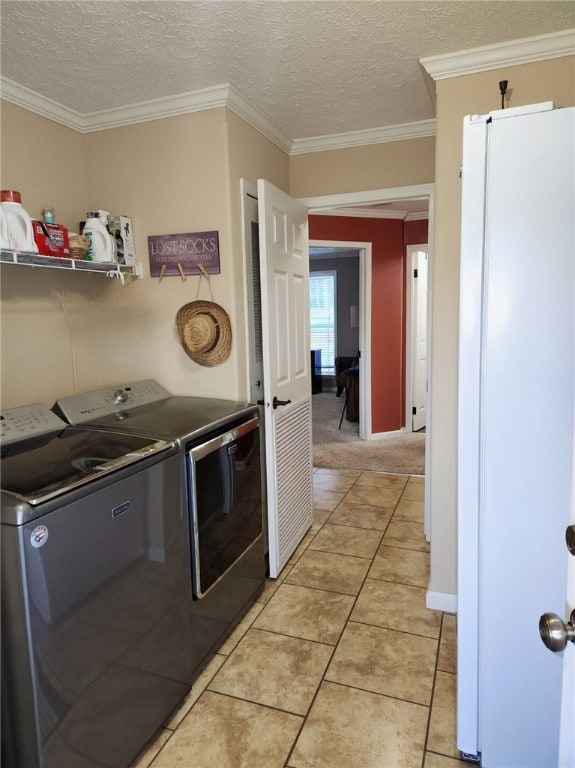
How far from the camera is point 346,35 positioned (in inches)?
70.8

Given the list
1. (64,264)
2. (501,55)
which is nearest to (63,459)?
(64,264)

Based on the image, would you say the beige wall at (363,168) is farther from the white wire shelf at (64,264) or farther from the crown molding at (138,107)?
the white wire shelf at (64,264)

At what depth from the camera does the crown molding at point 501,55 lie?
191 cm

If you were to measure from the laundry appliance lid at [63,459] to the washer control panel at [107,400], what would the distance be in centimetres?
11

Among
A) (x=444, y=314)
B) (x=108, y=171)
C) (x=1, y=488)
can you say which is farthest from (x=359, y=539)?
(x=108, y=171)

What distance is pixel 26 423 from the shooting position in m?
1.78

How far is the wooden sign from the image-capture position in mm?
2322

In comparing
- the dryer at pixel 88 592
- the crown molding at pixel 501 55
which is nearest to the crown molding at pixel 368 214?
the crown molding at pixel 501 55

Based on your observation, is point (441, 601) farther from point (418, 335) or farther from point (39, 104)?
point (418, 335)

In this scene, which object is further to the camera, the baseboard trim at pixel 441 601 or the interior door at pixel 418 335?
the interior door at pixel 418 335

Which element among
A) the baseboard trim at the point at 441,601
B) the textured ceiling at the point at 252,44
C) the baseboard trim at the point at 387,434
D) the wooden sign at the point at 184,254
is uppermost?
the textured ceiling at the point at 252,44

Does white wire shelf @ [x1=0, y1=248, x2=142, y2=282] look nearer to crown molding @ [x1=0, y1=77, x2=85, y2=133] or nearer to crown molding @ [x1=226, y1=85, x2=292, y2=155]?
crown molding @ [x1=0, y1=77, x2=85, y2=133]

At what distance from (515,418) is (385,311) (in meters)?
4.10

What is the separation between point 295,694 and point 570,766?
50.8 inches
